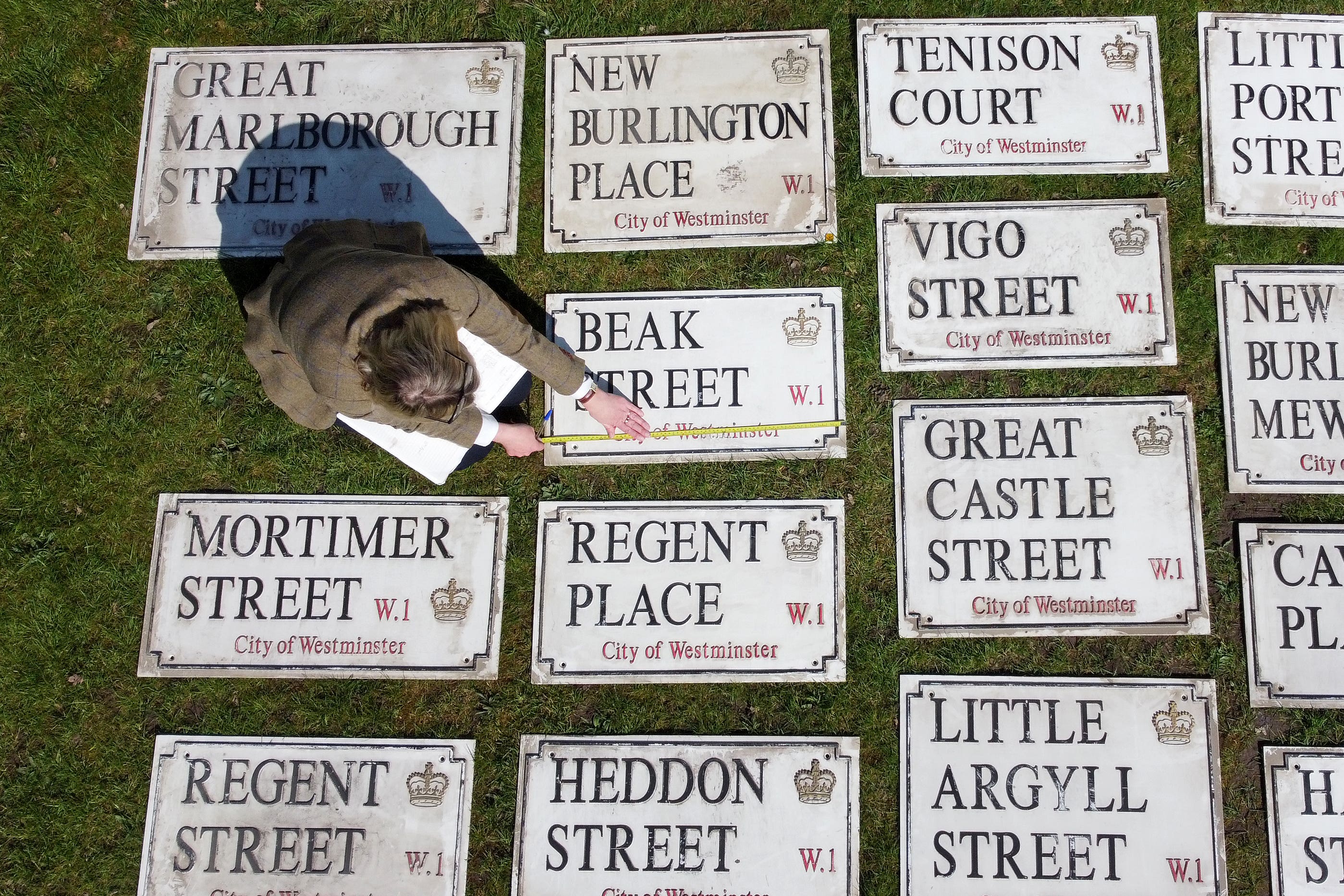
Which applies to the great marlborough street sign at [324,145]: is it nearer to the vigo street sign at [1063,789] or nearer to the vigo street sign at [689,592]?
the vigo street sign at [689,592]

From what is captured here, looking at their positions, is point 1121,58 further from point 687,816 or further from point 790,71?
point 687,816

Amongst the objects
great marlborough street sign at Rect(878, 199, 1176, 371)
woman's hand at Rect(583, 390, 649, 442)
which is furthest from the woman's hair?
great marlborough street sign at Rect(878, 199, 1176, 371)

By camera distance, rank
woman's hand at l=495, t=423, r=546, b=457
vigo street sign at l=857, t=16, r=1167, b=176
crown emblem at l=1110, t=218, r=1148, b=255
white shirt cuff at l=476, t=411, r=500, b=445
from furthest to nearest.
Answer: vigo street sign at l=857, t=16, r=1167, b=176, crown emblem at l=1110, t=218, r=1148, b=255, woman's hand at l=495, t=423, r=546, b=457, white shirt cuff at l=476, t=411, r=500, b=445

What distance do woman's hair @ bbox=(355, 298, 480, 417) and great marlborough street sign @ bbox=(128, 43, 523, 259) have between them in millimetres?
2069

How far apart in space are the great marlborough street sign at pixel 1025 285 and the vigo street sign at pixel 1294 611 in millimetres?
1375

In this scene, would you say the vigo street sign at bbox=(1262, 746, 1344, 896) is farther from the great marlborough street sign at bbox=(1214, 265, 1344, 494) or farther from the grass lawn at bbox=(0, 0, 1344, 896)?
the great marlborough street sign at bbox=(1214, 265, 1344, 494)

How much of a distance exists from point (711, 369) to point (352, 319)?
2.45 metres

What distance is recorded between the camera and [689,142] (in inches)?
229

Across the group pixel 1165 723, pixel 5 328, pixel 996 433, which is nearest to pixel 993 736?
pixel 1165 723

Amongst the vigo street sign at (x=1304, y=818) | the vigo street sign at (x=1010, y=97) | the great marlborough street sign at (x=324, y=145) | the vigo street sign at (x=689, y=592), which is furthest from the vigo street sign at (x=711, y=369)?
the vigo street sign at (x=1304, y=818)

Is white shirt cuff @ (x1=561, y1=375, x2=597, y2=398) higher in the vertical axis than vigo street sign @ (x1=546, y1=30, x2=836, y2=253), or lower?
lower

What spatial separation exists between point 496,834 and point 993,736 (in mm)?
3132

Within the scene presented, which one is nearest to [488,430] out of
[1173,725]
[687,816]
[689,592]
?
[689,592]

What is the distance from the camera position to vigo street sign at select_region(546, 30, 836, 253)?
18.9 feet
